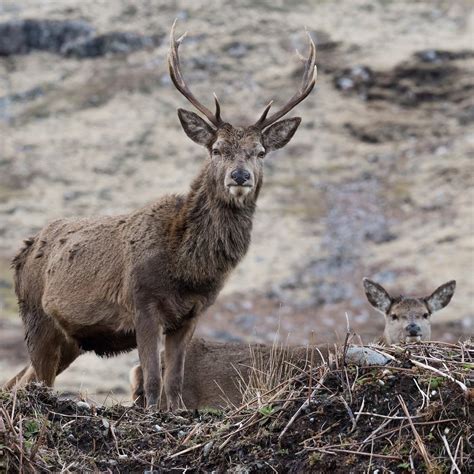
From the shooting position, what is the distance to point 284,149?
164ft

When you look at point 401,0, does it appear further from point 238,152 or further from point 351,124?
point 238,152

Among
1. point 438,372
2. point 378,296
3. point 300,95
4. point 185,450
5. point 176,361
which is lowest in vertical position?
point 378,296

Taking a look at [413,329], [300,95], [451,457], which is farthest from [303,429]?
[413,329]

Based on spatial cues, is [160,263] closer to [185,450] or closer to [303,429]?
[185,450]

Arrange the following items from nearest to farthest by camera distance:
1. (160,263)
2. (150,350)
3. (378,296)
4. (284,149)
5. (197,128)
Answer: (150,350)
(160,263)
(197,128)
(378,296)
(284,149)

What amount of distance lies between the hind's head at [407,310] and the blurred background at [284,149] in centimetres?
1186

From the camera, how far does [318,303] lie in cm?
3328

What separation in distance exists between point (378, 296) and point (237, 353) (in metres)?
1.78

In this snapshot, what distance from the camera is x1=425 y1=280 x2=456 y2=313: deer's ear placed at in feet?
40.5

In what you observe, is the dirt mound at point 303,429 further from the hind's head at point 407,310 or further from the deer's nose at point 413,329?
the hind's head at point 407,310

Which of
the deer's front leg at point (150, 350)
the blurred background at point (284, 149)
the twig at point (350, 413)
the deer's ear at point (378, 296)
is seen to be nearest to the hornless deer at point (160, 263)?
the deer's front leg at point (150, 350)

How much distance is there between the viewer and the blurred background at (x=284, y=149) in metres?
33.7

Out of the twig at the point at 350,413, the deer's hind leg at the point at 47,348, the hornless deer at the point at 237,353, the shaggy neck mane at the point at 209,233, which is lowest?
the hornless deer at the point at 237,353

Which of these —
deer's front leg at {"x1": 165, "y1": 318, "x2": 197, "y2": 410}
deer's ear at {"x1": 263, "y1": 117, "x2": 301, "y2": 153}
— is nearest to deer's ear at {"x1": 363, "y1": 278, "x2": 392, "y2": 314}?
deer's ear at {"x1": 263, "y1": 117, "x2": 301, "y2": 153}
